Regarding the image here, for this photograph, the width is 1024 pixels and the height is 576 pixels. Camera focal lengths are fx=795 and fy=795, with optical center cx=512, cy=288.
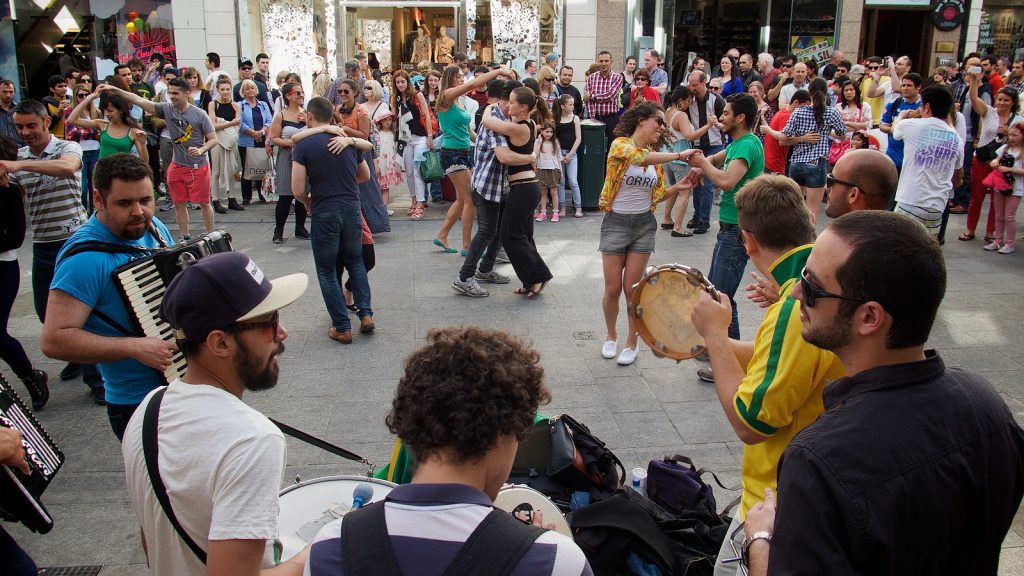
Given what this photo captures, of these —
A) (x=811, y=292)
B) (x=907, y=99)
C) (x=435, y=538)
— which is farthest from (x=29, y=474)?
(x=907, y=99)

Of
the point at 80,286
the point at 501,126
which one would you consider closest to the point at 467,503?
the point at 80,286

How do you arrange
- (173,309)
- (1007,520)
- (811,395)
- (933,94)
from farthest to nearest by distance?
(933,94)
(811,395)
(173,309)
(1007,520)

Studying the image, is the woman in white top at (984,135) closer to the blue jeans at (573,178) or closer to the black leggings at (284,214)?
the blue jeans at (573,178)

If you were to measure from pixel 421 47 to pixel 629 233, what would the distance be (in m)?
14.0

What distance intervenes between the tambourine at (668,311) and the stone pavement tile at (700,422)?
0.97m

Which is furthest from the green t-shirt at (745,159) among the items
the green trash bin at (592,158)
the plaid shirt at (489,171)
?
the green trash bin at (592,158)

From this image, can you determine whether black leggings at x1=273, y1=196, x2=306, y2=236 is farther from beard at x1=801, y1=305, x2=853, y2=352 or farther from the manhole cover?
beard at x1=801, y1=305, x2=853, y2=352

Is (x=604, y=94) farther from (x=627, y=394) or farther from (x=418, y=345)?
(x=627, y=394)

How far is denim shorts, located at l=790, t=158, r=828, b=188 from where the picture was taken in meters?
9.35

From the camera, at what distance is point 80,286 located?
3.21 metres

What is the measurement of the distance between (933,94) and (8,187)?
24.5 ft

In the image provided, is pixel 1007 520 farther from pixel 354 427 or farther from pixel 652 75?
pixel 652 75

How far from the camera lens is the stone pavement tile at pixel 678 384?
5.56 m

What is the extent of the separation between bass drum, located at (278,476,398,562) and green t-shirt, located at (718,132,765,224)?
13.1 ft
